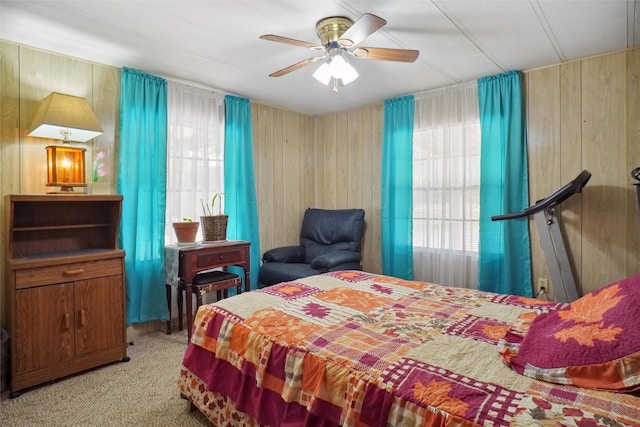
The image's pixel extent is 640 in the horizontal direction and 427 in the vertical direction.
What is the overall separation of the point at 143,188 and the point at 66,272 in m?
0.97

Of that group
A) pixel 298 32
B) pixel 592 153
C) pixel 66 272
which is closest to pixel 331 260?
pixel 298 32

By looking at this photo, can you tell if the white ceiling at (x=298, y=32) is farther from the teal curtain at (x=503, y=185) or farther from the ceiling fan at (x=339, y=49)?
the teal curtain at (x=503, y=185)

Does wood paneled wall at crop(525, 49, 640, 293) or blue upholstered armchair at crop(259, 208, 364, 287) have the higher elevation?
wood paneled wall at crop(525, 49, 640, 293)

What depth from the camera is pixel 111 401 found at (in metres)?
2.22

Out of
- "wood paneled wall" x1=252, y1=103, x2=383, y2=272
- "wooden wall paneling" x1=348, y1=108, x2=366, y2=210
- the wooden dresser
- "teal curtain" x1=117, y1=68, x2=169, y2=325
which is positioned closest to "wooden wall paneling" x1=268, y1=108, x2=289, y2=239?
"wood paneled wall" x1=252, y1=103, x2=383, y2=272

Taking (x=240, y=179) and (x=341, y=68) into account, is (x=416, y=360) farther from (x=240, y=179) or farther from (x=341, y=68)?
(x=240, y=179)

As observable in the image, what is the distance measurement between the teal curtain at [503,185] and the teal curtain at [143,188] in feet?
10.1

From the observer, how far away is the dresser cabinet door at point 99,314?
2521 millimetres

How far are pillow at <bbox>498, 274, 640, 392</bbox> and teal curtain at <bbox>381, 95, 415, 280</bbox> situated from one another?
2509 mm

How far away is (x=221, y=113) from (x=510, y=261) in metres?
3.31

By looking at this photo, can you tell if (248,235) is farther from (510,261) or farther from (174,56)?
(510,261)

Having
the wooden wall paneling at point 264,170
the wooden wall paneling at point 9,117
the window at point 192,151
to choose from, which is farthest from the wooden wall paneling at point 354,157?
the wooden wall paneling at point 9,117

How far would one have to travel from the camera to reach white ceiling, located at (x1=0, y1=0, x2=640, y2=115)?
2.14 metres

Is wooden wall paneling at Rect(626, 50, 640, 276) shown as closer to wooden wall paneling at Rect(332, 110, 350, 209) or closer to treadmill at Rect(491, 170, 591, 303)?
treadmill at Rect(491, 170, 591, 303)
